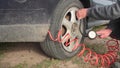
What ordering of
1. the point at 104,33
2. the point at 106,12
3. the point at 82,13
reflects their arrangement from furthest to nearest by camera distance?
1. the point at 104,33
2. the point at 82,13
3. the point at 106,12

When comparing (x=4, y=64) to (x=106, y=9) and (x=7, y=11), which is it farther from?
(x=106, y=9)

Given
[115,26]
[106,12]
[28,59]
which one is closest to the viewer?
[106,12]

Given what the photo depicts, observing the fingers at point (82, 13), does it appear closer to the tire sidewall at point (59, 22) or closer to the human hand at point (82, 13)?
the human hand at point (82, 13)

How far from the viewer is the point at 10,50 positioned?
4254 mm

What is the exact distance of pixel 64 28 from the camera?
149 inches

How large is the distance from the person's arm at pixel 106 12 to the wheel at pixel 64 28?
402mm

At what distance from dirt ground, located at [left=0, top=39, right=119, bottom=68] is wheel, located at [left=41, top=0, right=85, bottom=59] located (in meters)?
0.10

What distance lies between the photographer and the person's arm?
3.22 m

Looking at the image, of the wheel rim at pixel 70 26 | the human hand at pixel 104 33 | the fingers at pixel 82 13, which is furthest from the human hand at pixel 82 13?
the human hand at pixel 104 33

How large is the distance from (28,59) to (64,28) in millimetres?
680

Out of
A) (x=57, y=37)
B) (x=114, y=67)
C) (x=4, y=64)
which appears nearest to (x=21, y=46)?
(x=4, y=64)

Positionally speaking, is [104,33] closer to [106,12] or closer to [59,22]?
[106,12]

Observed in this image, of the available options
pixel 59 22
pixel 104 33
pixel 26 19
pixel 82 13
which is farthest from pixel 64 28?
pixel 26 19

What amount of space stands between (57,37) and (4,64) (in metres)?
0.83
